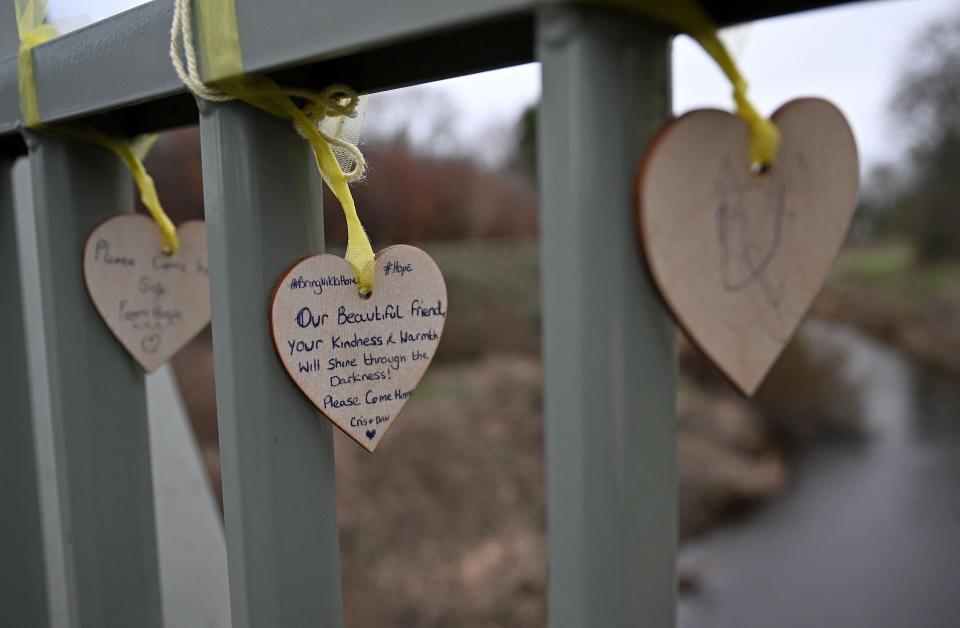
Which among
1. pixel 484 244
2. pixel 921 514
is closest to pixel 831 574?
pixel 921 514

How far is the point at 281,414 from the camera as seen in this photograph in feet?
1.34

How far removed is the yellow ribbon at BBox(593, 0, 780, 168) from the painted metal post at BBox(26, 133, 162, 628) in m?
0.43

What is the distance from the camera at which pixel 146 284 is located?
Answer: 57 cm

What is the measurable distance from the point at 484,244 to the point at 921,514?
374 centimetres

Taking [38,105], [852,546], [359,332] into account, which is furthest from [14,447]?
[852,546]

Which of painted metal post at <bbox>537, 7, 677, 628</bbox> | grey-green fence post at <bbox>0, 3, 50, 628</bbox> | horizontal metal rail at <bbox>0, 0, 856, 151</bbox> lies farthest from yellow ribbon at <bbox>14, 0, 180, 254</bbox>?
painted metal post at <bbox>537, 7, 677, 628</bbox>

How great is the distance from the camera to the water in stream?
3.55 metres

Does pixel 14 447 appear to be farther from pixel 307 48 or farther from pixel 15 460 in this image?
pixel 307 48

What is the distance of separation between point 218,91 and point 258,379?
14 cm

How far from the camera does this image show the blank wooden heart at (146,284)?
55cm

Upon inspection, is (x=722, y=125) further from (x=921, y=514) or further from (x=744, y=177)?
(x=921, y=514)

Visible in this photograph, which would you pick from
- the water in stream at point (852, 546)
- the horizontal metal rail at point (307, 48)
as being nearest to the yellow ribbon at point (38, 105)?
the horizontal metal rail at point (307, 48)
